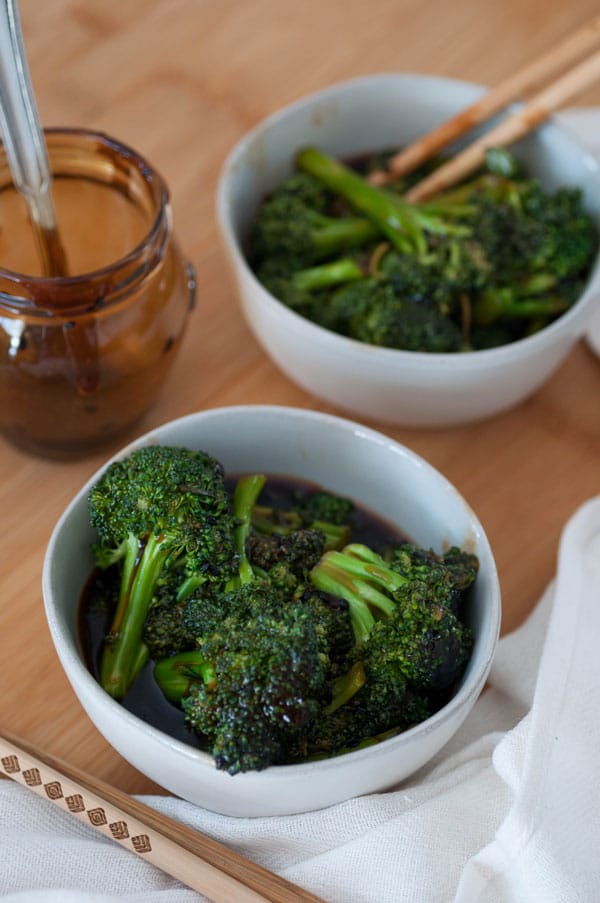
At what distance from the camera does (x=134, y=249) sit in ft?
3.44

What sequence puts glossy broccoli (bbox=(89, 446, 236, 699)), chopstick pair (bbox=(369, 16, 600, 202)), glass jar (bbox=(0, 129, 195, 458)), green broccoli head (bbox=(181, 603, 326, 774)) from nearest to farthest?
green broccoli head (bbox=(181, 603, 326, 774)) < glossy broccoli (bbox=(89, 446, 236, 699)) < glass jar (bbox=(0, 129, 195, 458)) < chopstick pair (bbox=(369, 16, 600, 202))

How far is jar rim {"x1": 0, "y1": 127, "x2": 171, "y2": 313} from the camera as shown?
0.95 metres

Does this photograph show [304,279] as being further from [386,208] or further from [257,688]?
[257,688]

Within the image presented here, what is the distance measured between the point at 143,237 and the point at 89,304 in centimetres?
14

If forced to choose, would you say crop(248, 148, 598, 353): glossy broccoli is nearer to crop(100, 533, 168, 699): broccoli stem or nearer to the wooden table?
the wooden table

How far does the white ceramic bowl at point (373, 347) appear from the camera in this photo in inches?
43.9

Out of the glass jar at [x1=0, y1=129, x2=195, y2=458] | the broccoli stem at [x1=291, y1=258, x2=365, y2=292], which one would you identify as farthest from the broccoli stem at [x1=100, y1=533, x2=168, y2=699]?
the broccoli stem at [x1=291, y1=258, x2=365, y2=292]

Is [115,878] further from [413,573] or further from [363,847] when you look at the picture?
[413,573]

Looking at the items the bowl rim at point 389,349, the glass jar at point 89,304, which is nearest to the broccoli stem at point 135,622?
the glass jar at point 89,304

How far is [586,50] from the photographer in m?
1.34

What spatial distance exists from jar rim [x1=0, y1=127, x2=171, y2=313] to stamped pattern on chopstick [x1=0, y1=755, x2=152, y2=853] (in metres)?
0.41

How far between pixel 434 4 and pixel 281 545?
3.64 feet

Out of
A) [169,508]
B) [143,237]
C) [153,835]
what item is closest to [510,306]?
[143,237]

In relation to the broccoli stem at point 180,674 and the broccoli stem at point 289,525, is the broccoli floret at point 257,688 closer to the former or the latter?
the broccoli stem at point 180,674
